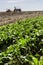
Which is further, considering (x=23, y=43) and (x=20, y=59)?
(x=23, y=43)

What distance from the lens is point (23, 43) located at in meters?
6.54

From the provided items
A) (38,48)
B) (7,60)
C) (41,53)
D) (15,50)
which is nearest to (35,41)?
(38,48)

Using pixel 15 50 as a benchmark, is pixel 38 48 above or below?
A: below

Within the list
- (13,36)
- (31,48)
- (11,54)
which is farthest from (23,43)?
(13,36)

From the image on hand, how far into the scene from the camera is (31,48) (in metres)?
6.79

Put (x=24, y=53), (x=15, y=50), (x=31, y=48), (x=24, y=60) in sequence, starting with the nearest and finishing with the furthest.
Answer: (x=24, y=60)
(x=15, y=50)
(x=24, y=53)
(x=31, y=48)

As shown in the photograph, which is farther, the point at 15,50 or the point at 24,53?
the point at 24,53

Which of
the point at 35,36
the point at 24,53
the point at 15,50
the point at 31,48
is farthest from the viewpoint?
the point at 35,36

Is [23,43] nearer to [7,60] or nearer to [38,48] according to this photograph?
[38,48]

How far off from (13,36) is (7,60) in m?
2.66

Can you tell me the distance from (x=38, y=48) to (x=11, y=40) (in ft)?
3.74

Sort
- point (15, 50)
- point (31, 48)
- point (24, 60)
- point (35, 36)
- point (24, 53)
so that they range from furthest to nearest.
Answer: point (35, 36), point (31, 48), point (24, 53), point (15, 50), point (24, 60)

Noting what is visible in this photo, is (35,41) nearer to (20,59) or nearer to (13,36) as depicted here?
(13,36)

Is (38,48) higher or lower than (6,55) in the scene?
lower
